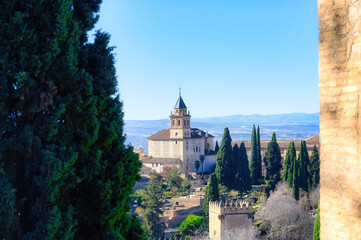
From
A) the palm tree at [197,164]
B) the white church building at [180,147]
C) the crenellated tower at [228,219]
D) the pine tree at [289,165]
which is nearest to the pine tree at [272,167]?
the pine tree at [289,165]

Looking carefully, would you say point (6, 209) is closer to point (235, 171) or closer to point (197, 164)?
point (235, 171)

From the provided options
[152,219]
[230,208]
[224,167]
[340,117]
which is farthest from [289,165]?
[340,117]

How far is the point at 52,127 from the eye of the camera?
15.5 ft

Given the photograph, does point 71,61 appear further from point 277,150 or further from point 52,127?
point 277,150

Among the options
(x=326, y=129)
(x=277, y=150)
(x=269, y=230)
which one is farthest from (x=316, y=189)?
(x=326, y=129)

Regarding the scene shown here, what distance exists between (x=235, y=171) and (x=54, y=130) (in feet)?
107

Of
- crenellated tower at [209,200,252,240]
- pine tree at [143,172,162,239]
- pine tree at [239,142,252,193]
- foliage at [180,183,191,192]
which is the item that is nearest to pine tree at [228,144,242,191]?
pine tree at [239,142,252,193]

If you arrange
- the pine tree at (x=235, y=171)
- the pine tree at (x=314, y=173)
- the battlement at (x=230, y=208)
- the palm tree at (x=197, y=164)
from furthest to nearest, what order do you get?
the palm tree at (x=197, y=164)
the pine tree at (x=235, y=171)
the pine tree at (x=314, y=173)
the battlement at (x=230, y=208)

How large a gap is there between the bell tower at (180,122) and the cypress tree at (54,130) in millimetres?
44073

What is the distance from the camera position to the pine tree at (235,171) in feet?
117

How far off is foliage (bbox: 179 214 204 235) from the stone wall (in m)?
24.5

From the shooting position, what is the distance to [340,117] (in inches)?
103

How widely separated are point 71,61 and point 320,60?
3.15 m

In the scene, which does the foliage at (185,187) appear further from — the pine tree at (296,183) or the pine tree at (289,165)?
the pine tree at (296,183)
